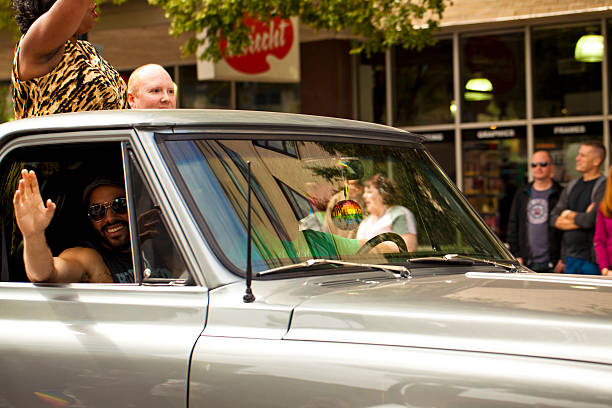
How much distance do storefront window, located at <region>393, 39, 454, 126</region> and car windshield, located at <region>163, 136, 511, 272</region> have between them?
11540 mm

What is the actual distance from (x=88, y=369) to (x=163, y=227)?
0.51 metres

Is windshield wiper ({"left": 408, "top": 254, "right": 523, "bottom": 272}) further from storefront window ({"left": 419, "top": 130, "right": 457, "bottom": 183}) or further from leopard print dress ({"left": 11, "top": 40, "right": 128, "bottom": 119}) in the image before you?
storefront window ({"left": 419, "top": 130, "right": 457, "bottom": 183})

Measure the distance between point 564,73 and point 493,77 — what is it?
1186mm

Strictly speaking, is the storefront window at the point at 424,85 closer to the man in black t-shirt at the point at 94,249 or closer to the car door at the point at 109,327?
the man in black t-shirt at the point at 94,249

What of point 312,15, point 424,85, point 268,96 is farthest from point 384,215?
point 268,96

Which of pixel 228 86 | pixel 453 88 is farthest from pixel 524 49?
pixel 228 86

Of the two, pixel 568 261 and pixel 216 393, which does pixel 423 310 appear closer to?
pixel 216 393

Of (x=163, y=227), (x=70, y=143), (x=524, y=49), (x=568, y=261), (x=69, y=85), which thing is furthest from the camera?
(x=524, y=49)

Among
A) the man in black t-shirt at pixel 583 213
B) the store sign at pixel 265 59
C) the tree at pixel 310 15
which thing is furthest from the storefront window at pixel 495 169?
the man in black t-shirt at pixel 583 213

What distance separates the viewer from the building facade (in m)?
13.8

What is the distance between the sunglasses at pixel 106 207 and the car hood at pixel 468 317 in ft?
3.37

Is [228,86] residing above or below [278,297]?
above

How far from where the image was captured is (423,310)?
247cm

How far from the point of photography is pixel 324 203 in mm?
3217
